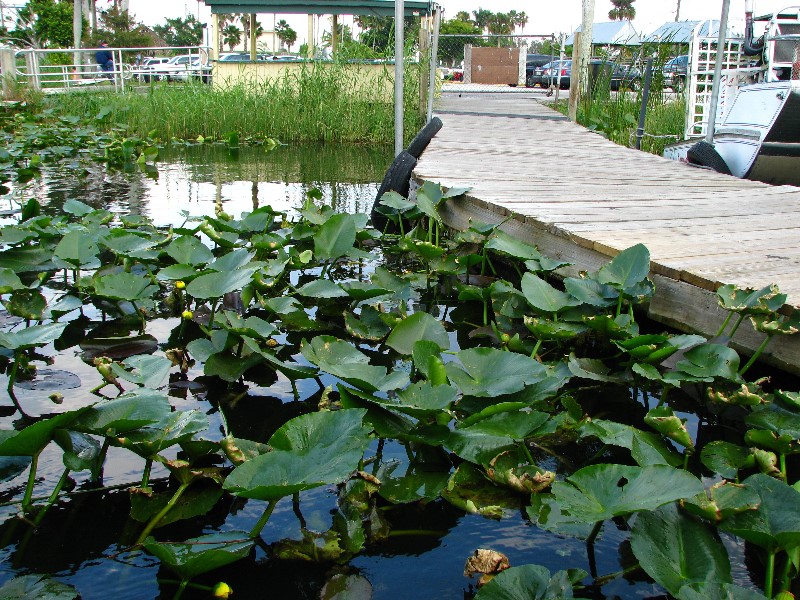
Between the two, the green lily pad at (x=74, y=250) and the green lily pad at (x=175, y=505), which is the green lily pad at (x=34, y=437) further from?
the green lily pad at (x=74, y=250)

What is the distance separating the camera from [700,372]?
4.99 feet

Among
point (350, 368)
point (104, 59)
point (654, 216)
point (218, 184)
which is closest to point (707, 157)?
point (654, 216)

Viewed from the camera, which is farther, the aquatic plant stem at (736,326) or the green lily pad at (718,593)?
the aquatic plant stem at (736,326)

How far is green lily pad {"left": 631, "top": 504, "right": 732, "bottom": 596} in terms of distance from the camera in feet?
3.22

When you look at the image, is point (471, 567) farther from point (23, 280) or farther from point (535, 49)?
point (535, 49)

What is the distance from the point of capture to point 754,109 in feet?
17.8

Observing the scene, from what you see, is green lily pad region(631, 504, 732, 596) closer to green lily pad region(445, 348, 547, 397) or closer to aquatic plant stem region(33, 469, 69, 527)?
green lily pad region(445, 348, 547, 397)

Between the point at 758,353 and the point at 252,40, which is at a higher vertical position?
the point at 252,40

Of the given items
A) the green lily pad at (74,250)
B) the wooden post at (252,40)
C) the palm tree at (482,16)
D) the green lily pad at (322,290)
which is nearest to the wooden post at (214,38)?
the wooden post at (252,40)

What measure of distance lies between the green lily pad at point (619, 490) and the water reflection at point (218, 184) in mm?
2940

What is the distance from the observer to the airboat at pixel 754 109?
514 cm

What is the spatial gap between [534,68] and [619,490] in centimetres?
2952

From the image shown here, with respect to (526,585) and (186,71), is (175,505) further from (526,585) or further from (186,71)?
(186,71)

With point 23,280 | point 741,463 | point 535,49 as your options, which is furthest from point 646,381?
point 535,49
